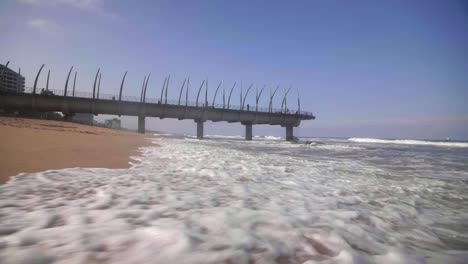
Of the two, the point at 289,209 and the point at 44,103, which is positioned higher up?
the point at 44,103

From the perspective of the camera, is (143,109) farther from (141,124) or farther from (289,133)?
(289,133)

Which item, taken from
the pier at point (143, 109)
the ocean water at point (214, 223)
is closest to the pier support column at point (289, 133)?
the pier at point (143, 109)

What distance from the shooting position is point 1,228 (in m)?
1.65

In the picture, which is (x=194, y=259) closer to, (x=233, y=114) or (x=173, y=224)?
(x=173, y=224)

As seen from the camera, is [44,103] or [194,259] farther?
[44,103]

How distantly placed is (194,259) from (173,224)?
1.73 ft

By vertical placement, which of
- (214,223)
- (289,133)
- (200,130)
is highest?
(200,130)

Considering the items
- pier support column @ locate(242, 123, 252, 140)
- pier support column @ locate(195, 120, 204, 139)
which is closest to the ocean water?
pier support column @ locate(195, 120, 204, 139)

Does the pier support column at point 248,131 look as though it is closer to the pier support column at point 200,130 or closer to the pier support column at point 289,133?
the pier support column at point 289,133

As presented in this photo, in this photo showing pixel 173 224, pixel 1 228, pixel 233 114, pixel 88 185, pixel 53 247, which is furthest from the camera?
pixel 233 114

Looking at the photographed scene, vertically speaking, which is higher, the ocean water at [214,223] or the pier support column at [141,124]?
the pier support column at [141,124]

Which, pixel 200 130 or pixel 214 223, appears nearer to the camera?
pixel 214 223

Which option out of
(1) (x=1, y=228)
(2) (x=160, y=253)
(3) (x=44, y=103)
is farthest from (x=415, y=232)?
(3) (x=44, y=103)

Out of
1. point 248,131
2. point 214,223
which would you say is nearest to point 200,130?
point 248,131
